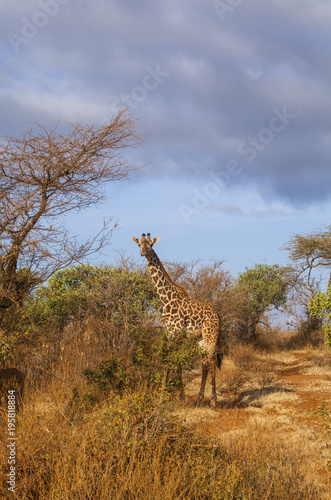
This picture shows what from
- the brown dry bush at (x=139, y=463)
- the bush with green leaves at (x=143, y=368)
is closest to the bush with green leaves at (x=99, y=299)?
the bush with green leaves at (x=143, y=368)

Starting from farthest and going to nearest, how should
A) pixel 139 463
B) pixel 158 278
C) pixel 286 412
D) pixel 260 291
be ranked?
pixel 260 291 < pixel 158 278 < pixel 286 412 < pixel 139 463

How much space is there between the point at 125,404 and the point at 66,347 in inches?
248

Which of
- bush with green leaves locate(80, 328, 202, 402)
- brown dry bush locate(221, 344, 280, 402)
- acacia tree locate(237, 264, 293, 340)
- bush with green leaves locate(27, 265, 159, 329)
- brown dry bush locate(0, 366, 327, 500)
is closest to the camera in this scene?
brown dry bush locate(0, 366, 327, 500)

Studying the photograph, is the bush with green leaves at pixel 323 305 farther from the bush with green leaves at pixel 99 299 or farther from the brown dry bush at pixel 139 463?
the bush with green leaves at pixel 99 299

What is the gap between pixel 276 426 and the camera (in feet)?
27.7

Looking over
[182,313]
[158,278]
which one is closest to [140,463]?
[182,313]

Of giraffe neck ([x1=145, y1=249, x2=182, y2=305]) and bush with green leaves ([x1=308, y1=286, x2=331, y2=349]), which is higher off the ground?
giraffe neck ([x1=145, y1=249, x2=182, y2=305])

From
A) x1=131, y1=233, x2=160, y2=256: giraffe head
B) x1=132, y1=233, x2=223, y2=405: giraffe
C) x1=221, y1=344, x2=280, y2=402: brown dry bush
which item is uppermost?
x1=131, y1=233, x2=160, y2=256: giraffe head

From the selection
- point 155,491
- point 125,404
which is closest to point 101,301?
point 125,404

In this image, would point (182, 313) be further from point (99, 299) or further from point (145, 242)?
point (99, 299)

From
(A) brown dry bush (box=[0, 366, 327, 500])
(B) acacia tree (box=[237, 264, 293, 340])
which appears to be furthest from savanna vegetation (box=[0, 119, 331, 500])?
(B) acacia tree (box=[237, 264, 293, 340])

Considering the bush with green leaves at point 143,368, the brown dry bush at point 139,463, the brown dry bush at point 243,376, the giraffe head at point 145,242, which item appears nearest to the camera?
the brown dry bush at point 139,463

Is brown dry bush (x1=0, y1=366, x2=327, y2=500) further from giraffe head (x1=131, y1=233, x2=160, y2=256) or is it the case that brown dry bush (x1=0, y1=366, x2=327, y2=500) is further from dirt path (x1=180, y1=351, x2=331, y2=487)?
giraffe head (x1=131, y1=233, x2=160, y2=256)

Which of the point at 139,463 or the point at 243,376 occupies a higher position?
the point at 243,376
